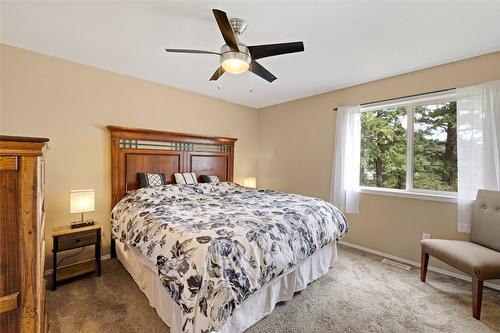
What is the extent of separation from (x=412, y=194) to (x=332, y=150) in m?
1.27

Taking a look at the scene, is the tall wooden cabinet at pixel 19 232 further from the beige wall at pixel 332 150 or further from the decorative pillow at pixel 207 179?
the beige wall at pixel 332 150

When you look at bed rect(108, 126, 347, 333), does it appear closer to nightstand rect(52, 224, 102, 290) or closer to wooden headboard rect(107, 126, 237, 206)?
wooden headboard rect(107, 126, 237, 206)

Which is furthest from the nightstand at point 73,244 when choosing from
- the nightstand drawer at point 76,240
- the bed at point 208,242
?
the bed at point 208,242

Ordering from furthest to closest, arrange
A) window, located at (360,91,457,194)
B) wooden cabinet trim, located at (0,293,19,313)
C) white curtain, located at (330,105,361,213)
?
white curtain, located at (330,105,361,213)
window, located at (360,91,457,194)
wooden cabinet trim, located at (0,293,19,313)

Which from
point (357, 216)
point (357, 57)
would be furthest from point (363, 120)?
point (357, 216)

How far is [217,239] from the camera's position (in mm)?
1540

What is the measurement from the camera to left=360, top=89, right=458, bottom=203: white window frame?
2.74 metres

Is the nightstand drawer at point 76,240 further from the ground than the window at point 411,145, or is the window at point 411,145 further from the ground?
the window at point 411,145

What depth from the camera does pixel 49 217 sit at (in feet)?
8.54

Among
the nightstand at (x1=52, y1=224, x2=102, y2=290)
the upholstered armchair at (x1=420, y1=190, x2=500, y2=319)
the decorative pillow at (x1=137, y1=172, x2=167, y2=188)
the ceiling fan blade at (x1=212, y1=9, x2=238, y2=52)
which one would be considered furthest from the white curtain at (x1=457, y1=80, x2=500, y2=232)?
the nightstand at (x1=52, y1=224, x2=102, y2=290)

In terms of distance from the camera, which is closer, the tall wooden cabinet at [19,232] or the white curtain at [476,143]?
the tall wooden cabinet at [19,232]

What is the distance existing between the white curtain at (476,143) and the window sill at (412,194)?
16cm

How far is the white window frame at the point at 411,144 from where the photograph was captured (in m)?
2.74

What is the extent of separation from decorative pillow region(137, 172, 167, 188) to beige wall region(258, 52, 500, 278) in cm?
235
